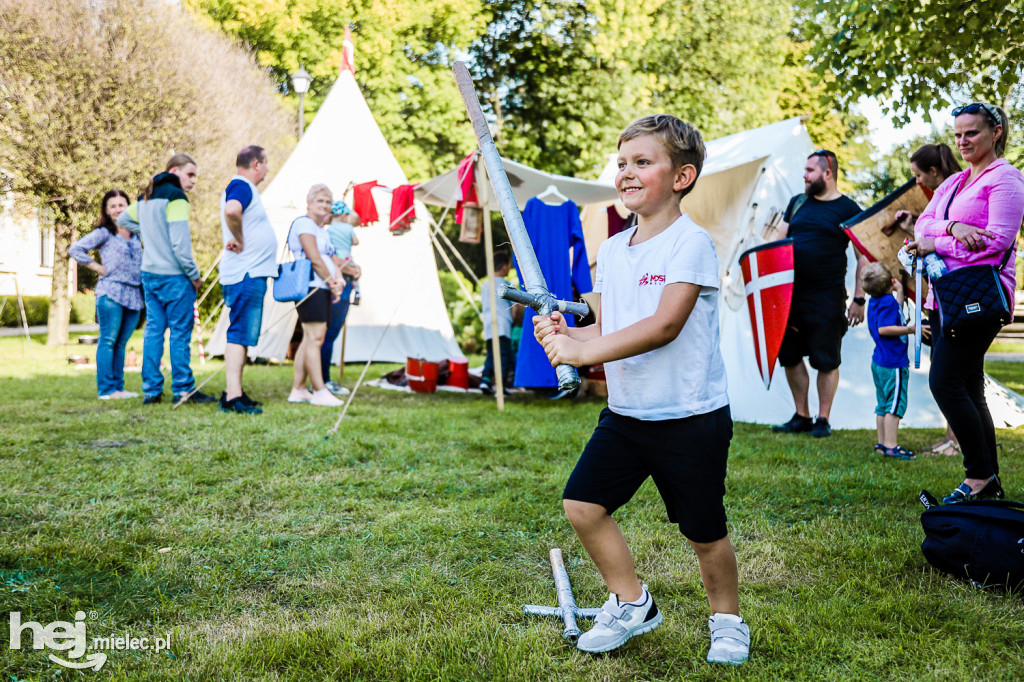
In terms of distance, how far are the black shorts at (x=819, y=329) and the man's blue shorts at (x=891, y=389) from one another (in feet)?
1.54

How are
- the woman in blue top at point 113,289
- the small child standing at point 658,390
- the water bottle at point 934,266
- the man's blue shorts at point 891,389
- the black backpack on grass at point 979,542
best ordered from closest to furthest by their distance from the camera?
the small child standing at point 658,390 → the black backpack on grass at point 979,542 → the water bottle at point 934,266 → the man's blue shorts at point 891,389 → the woman in blue top at point 113,289

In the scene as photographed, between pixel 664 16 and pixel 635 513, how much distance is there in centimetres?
1809

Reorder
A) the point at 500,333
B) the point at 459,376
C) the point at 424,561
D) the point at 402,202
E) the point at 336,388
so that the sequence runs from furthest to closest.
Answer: the point at 500,333, the point at 459,376, the point at 402,202, the point at 336,388, the point at 424,561

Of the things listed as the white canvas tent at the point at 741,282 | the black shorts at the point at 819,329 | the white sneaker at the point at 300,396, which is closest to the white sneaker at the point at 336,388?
the white sneaker at the point at 300,396

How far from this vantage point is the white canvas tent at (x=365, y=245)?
36.9 ft

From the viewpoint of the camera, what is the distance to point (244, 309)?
6375 millimetres

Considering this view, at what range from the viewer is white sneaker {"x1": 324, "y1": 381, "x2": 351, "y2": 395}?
826 cm

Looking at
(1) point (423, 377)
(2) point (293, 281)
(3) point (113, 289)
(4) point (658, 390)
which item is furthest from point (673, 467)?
(1) point (423, 377)

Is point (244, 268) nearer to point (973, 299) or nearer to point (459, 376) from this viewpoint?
point (459, 376)

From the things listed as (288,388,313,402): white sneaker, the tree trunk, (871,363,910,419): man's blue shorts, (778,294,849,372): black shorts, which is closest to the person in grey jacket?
(288,388,313,402): white sneaker

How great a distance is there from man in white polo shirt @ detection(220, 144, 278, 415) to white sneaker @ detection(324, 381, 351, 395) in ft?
5.99

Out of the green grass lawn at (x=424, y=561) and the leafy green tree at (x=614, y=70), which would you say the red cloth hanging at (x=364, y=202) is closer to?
the green grass lawn at (x=424, y=561)

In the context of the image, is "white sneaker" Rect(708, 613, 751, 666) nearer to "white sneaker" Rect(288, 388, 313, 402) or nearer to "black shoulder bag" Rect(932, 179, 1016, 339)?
"black shoulder bag" Rect(932, 179, 1016, 339)

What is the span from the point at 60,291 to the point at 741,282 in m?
12.6
